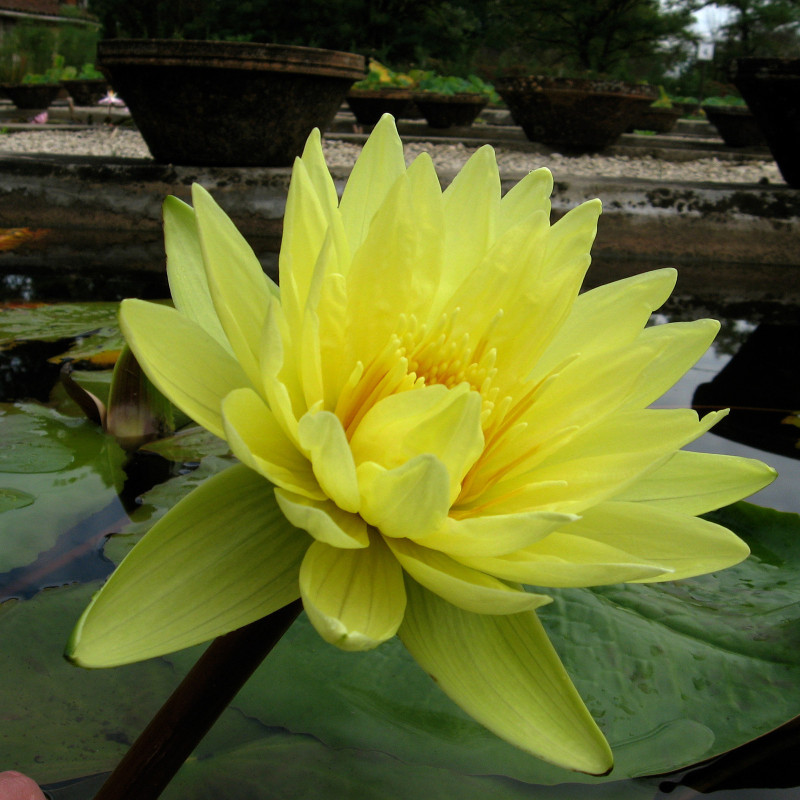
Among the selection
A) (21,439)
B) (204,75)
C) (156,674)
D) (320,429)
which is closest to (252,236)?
(204,75)

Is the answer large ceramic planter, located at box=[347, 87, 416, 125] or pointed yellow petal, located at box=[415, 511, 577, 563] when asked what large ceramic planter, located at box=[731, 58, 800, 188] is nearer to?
pointed yellow petal, located at box=[415, 511, 577, 563]

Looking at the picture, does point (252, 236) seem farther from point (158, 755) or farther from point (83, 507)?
point (158, 755)

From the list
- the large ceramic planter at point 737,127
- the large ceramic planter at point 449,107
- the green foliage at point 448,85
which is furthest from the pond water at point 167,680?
the green foliage at point 448,85

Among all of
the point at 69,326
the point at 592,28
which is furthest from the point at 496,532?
the point at 592,28

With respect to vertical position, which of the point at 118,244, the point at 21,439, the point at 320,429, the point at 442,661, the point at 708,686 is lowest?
the point at 118,244

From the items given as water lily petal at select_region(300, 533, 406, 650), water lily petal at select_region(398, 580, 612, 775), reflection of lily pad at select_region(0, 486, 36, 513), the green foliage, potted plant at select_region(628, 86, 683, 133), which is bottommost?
reflection of lily pad at select_region(0, 486, 36, 513)

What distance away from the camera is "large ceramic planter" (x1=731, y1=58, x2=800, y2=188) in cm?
305

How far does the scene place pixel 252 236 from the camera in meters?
2.59

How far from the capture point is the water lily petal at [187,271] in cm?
51

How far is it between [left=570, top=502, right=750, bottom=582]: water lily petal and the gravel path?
3.78m

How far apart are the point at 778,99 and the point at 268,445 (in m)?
3.41

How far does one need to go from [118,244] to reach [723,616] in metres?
2.25

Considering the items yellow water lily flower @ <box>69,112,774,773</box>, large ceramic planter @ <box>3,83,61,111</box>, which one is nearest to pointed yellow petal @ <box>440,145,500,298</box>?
yellow water lily flower @ <box>69,112,774,773</box>

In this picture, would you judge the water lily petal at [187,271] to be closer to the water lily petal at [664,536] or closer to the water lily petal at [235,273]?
the water lily petal at [235,273]
